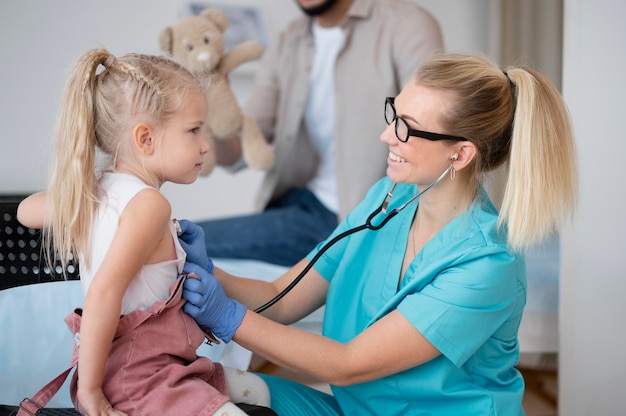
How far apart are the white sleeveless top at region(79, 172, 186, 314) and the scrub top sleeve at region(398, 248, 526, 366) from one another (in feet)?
1.40

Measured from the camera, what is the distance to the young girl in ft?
3.43

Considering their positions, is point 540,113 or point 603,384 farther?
point 603,384

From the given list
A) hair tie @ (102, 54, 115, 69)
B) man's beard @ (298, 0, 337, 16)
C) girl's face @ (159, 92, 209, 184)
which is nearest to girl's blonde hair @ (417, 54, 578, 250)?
girl's face @ (159, 92, 209, 184)

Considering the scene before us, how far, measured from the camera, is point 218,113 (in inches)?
95.4

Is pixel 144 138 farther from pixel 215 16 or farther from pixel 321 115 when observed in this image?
pixel 321 115

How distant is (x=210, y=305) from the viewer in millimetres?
1170

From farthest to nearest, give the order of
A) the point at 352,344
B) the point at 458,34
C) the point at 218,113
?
the point at 458,34 < the point at 218,113 < the point at 352,344

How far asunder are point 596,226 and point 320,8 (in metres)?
1.27

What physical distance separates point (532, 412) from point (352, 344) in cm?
146

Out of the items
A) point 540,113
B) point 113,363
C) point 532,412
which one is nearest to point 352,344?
point 113,363

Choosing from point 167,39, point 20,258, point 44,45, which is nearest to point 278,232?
point 167,39

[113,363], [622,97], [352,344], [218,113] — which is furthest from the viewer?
[218,113]

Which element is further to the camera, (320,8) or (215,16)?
(320,8)

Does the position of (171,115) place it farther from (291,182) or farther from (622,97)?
(291,182)
